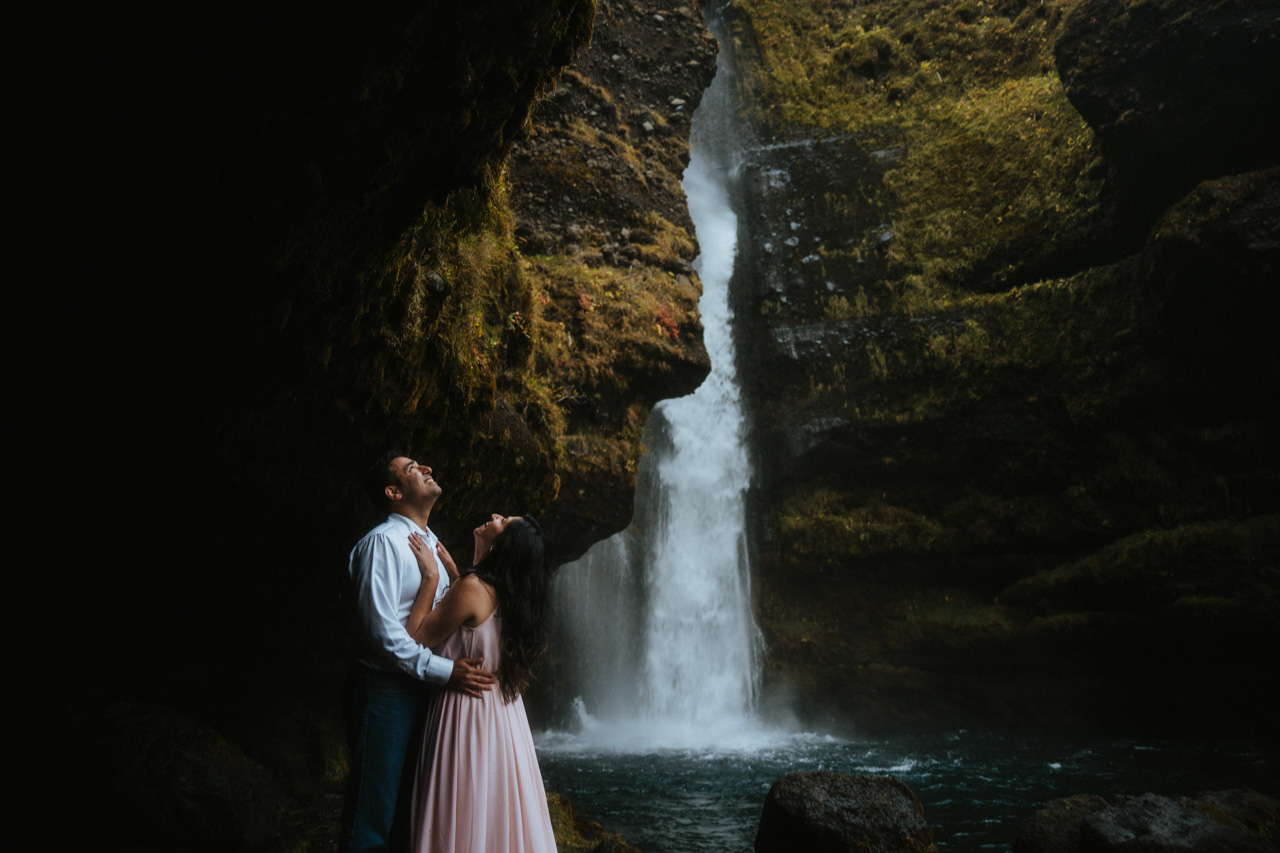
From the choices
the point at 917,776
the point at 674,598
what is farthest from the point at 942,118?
the point at 917,776

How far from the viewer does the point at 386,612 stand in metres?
2.43

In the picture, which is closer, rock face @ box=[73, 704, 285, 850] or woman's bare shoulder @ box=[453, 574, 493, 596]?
woman's bare shoulder @ box=[453, 574, 493, 596]

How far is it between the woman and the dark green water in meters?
4.11

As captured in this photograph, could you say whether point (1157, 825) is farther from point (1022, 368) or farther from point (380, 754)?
point (1022, 368)

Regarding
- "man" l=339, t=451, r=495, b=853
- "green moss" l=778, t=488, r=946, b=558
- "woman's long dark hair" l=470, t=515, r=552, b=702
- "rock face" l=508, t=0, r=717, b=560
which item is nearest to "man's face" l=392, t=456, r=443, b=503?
"man" l=339, t=451, r=495, b=853

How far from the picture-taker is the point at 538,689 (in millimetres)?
12859

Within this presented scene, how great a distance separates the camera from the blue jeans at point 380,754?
2336 millimetres

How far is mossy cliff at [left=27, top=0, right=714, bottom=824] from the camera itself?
2205 mm

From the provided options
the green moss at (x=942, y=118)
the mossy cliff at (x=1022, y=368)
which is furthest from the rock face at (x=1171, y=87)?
the green moss at (x=942, y=118)

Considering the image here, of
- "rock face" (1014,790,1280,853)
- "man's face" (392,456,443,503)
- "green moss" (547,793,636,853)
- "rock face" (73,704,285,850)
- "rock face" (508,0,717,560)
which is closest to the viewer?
"man's face" (392,456,443,503)

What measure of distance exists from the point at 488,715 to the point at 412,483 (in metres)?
0.94

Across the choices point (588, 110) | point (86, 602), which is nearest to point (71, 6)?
point (86, 602)

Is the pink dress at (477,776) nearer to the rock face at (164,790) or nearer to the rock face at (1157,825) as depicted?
the rock face at (164,790)

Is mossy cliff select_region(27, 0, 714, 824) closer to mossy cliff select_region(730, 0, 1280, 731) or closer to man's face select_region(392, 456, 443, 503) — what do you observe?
man's face select_region(392, 456, 443, 503)
